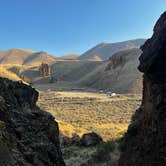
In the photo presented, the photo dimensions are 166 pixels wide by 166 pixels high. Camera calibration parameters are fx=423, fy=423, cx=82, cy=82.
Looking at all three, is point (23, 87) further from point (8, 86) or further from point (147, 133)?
point (147, 133)

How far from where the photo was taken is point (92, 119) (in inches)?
2346

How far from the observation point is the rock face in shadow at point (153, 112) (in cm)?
1423

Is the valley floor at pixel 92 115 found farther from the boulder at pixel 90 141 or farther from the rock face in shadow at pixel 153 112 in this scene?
the rock face in shadow at pixel 153 112

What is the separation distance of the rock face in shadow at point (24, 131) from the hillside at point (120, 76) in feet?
327

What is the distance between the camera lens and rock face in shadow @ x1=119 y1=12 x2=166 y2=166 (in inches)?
560

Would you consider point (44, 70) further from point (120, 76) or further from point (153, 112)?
point (153, 112)

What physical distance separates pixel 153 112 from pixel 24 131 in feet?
16.5

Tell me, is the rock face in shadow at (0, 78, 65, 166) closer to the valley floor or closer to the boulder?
the boulder

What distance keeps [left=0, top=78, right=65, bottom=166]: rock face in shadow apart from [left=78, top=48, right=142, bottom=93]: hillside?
99.6 metres

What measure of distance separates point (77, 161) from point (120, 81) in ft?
371

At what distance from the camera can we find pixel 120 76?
465ft

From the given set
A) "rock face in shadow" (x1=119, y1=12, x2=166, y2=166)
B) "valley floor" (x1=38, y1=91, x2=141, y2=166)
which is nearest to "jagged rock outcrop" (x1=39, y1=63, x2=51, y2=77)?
"valley floor" (x1=38, y1=91, x2=141, y2=166)

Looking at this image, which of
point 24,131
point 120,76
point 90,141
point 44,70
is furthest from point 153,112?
point 44,70

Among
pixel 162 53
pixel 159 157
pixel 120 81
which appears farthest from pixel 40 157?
pixel 120 81
